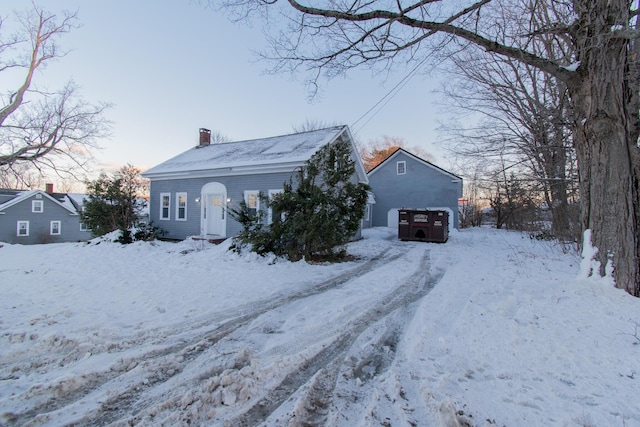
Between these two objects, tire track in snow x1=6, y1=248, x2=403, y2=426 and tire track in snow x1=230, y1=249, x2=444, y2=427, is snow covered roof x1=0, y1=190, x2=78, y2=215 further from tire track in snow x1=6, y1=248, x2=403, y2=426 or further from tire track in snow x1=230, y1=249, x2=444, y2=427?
tire track in snow x1=230, y1=249, x2=444, y2=427

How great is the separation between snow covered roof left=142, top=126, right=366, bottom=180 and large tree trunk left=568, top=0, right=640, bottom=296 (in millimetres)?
7996

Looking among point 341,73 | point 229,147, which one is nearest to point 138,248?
point 229,147

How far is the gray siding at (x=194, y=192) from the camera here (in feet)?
40.3

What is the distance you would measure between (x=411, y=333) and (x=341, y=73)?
5.61 m

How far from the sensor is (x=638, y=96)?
4621 millimetres

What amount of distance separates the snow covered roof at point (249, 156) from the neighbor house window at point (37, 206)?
22.1 meters

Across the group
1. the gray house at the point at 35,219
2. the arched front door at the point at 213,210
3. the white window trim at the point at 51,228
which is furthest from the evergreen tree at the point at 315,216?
the white window trim at the point at 51,228

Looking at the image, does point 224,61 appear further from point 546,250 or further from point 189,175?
point 546,250

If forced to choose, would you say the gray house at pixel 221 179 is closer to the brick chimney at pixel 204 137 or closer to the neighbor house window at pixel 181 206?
Result: the neighbor house window at pixel 181 206

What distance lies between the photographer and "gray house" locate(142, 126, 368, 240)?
12.1 m

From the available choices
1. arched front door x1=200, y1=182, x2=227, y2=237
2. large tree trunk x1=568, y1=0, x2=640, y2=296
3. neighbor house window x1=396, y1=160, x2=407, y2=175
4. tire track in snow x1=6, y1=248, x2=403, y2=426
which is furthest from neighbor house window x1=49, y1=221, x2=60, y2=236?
large tree trunk x1=568, y1=0, x2=640, y2=296

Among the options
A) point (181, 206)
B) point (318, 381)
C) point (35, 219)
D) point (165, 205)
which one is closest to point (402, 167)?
point (181, 206)

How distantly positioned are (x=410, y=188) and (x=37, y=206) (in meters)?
34.8

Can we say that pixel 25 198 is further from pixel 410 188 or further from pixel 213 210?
pixel 410 188
